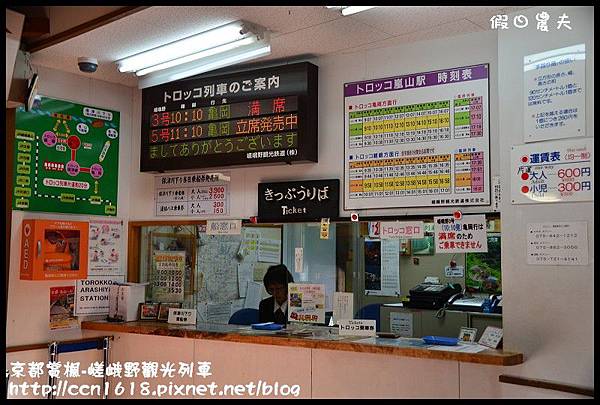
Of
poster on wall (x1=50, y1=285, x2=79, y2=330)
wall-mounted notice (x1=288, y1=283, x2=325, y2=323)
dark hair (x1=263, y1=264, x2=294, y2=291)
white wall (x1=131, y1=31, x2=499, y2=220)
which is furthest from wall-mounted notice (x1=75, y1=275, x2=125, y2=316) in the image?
wall-mounted notice (x1=288, y1=283, x2=325, y2=323)

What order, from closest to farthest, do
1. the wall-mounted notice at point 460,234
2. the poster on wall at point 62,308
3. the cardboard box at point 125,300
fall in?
the wall-mounted notice at point 460,234 → the poster on wall at point 62,308 → the cardboard box at point 125,300

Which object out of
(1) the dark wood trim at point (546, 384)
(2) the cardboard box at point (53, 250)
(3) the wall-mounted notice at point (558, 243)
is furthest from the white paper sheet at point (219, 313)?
(3) the wall-mounted notice at point (558, 243)

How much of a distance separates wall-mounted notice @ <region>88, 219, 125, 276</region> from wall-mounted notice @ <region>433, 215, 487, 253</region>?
2.50 m

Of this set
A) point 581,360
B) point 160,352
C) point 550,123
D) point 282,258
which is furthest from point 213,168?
point 581,360

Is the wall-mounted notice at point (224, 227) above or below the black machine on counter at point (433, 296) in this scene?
above

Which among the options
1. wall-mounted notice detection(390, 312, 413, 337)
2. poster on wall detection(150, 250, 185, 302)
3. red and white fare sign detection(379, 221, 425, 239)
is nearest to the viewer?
red and white fare sign detection(379, 221, 425, 239)

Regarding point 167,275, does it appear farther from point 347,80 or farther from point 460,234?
point 460,234

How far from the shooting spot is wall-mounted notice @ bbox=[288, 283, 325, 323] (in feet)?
13.9

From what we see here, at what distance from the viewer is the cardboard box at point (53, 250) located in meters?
4.40

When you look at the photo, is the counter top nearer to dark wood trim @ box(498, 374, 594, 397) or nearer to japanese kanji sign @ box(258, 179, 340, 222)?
dark wood trim @ box(498, 374, 594, 397)

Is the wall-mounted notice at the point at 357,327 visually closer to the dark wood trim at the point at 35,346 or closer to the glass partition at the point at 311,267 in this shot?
the glass partition at the point at 311,267

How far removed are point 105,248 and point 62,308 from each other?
54cm

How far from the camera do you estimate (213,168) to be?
14.9ft

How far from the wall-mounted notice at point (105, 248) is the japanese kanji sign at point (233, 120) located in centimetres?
56
